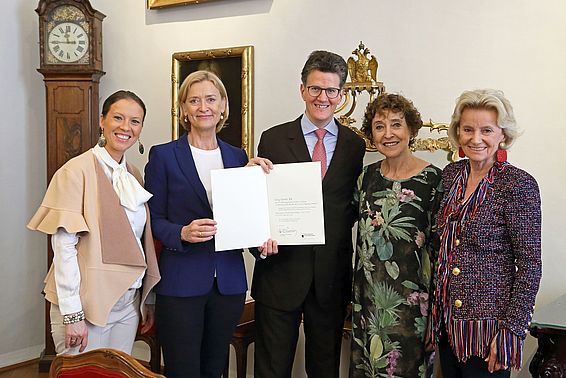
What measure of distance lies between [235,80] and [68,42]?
1065 millimetres

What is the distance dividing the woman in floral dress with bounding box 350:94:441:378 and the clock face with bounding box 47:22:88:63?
89.3 inches

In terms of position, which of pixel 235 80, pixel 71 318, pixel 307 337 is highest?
pixel 235 80

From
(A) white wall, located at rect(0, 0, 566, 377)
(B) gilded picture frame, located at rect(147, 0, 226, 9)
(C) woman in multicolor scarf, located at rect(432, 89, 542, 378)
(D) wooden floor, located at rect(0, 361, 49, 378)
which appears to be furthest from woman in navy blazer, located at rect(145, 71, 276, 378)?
(D) wooden floor, located at rect(0, 361, 49, 378)

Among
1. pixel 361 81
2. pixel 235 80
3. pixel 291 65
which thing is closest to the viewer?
pixel 361 81

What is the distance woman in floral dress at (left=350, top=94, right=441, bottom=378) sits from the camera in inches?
81.8

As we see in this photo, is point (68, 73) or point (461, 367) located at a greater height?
point (68, 73)

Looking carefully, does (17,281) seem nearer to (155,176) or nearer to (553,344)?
(155,176)

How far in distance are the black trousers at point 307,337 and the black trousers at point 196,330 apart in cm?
14

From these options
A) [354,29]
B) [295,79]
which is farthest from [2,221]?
[354,29]

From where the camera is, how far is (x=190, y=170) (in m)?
2.17

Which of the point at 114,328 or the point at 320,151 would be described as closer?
the point at 114,328

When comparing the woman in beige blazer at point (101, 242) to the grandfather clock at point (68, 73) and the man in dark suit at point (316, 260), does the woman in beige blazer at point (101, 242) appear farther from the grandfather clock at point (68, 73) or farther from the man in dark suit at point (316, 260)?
the grandfather clock at point (68, 73)

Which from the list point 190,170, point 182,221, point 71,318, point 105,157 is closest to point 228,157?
point 190,170

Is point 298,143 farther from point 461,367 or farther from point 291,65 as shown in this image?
point 291,65
